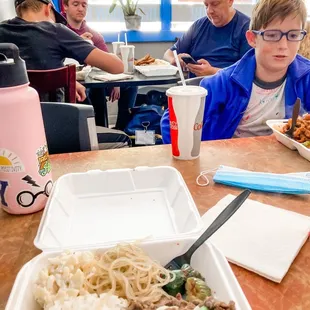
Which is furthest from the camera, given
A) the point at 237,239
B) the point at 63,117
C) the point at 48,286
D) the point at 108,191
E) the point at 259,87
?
the point at 259,87

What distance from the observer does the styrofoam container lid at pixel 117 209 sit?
0.58 metres

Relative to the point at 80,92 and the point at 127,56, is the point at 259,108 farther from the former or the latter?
the point at 127,56

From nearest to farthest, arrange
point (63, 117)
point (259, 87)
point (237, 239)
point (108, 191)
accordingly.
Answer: point (237, 239), point (108, 191), point (63, 117), point (259, 87)

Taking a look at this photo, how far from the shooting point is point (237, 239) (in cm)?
56

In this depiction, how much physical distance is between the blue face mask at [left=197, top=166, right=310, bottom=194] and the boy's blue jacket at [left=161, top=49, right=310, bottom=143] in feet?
1.79

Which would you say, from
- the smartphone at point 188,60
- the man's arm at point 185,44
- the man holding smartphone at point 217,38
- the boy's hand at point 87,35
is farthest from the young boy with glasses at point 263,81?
the boy's hand at point 87,35

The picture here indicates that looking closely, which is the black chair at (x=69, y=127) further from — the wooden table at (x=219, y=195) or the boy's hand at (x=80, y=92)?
the boy's hand at (x=80, y=92)

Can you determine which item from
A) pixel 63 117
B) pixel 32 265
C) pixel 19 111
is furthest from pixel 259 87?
pixel 32 265

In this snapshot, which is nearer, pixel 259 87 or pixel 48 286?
pixel 48 286

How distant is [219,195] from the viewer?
722 millimetres

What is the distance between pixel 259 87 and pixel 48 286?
46.9 inches

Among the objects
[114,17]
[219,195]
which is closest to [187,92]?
[219,195]

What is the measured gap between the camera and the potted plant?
3734mm

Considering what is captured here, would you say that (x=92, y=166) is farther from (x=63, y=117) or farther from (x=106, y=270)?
(x=106, y=270)
